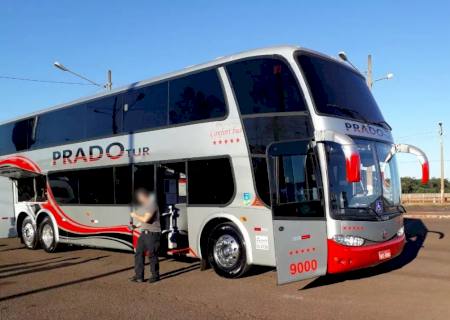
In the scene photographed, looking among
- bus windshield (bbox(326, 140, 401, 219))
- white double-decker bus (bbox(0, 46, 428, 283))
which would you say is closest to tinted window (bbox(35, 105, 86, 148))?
white double-decker bus (bbox(0, 46, 428, 283))

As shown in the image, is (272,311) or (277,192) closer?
(272,311)

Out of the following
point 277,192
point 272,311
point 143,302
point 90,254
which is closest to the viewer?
point 272,311

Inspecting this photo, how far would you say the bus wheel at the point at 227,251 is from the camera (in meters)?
8.77

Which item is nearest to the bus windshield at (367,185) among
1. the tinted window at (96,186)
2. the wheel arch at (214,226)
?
the wheel arch at (214,226)

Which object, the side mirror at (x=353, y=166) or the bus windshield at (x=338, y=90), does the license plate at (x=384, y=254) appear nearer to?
the side mirror at (x=353, y=166)

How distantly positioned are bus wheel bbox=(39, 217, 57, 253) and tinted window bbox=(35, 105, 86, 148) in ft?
7.05

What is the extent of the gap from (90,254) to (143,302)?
609 cm

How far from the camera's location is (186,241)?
10367 millimetres

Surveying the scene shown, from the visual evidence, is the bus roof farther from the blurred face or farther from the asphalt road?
the asphalt road

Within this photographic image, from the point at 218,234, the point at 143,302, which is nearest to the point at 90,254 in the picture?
the point at 218,234

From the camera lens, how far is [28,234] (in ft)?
47.4

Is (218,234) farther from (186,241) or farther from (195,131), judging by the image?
(195,131)

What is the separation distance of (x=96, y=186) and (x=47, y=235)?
293 cm

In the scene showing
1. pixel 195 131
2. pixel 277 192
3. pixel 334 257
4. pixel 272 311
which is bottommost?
pixel 272 311
